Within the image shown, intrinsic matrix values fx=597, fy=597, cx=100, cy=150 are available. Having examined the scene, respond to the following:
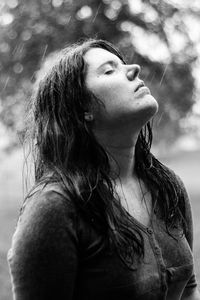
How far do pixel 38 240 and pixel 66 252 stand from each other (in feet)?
0.27

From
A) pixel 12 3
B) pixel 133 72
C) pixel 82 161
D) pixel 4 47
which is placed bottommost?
pixel 82 161

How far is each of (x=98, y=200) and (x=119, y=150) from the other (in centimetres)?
23

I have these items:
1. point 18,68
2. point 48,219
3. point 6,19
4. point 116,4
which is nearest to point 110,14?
point 116,4

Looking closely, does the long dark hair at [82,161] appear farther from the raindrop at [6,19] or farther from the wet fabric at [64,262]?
the raindrop at [6,19]

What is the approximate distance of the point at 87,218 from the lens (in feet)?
5.42

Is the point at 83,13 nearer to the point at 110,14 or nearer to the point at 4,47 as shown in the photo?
the point at 110,14

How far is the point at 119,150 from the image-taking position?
1871 mm

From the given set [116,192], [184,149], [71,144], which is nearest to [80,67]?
[71,144]

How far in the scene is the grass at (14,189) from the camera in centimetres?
712

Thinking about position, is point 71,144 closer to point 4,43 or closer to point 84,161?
point 84,161

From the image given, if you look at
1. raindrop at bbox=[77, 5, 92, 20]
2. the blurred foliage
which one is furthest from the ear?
raindrop at bbox=[77, 5, 92, 20]

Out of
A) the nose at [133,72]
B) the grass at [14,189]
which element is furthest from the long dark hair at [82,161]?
the grass at [14,189]

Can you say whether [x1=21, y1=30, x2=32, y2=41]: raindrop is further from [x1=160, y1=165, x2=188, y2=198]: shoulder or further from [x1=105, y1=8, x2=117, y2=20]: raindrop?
[x1=160, y1=165, x2=188, y2=198]: shoulder

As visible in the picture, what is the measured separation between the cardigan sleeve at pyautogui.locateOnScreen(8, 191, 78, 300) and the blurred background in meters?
5.90
